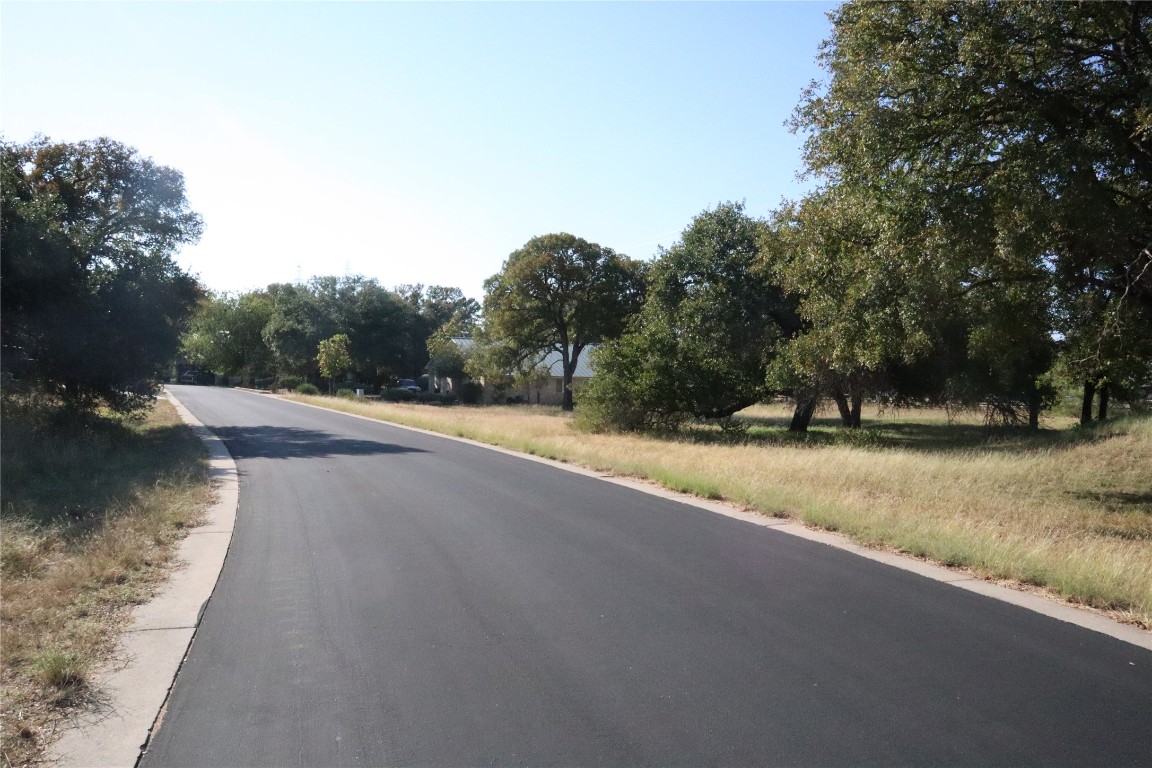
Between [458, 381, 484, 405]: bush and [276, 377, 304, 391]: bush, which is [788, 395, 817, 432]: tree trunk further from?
[276, 377, 304, 391]: bush

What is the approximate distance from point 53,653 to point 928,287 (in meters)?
12.1

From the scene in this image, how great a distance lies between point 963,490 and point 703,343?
13.8 m

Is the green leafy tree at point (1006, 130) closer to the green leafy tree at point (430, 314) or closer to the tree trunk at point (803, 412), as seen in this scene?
the tree trunk at point (803, 412)

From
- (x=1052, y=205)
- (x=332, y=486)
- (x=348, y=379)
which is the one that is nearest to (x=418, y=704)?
Answer: (x=332, y=486)

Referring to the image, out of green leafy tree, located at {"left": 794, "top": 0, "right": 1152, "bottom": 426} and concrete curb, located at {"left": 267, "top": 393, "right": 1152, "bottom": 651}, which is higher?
green leafy tree, located at {"left": 794, "top": 0, "right": 1152, "bottom": 426}

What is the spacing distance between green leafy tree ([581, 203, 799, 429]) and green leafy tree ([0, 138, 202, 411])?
14.0m

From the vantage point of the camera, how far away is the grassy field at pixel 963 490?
25.6 feet

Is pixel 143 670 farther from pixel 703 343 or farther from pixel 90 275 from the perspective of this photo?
pixel 703 343

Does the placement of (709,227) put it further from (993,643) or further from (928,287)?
(993,643)

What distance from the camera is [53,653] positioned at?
5.25 metres

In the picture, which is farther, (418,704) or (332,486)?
(332,486)

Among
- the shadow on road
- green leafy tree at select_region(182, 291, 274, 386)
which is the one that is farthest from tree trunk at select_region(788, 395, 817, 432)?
green leafy tree at select_region(182, 291, 274, 386)

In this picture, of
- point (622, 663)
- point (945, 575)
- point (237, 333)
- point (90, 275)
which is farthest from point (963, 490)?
point (237, 333)

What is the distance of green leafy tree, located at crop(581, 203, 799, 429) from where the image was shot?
27.5 m
